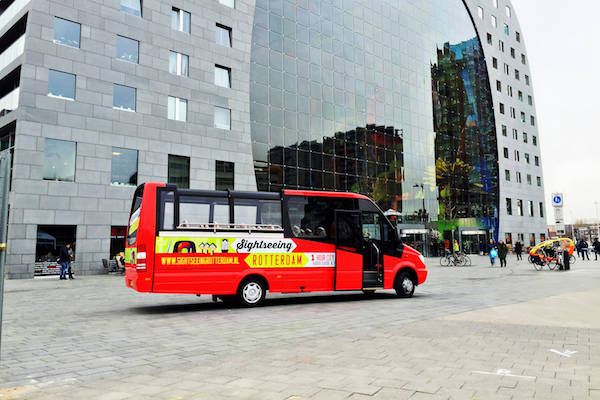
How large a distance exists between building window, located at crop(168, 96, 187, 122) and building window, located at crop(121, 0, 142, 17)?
5.21 metres

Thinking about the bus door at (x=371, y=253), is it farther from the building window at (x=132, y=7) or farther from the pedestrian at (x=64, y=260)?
the building window at (x=132, y=7)

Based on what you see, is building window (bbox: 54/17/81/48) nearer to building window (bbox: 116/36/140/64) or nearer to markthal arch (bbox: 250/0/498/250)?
building window (bbox: 116/36/140/64)

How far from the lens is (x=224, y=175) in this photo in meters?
29.2

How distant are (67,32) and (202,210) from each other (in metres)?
18.0

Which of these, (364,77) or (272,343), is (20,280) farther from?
(364,77)

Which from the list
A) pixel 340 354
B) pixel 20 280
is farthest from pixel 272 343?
pixel 20 280

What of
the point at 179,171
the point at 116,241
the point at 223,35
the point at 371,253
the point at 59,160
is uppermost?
the point at 223,35

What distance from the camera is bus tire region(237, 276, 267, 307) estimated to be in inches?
463

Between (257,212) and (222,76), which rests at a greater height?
(222,76)

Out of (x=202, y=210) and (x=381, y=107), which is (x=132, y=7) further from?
(x=381, y=107)

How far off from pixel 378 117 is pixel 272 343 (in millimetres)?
38053

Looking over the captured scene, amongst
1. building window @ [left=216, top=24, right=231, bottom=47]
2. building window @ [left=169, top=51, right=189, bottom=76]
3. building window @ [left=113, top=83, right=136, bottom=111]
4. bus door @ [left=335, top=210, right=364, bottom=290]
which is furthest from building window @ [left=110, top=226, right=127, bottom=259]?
bus door @ [left=335, top=210, right=364, bottom=290]

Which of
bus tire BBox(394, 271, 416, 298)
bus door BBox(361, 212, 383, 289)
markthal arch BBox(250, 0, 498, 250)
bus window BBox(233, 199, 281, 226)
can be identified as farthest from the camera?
markthal arch BBox(250, 0, 498, 250)

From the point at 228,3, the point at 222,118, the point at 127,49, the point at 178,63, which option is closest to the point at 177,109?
the point at 178,63
